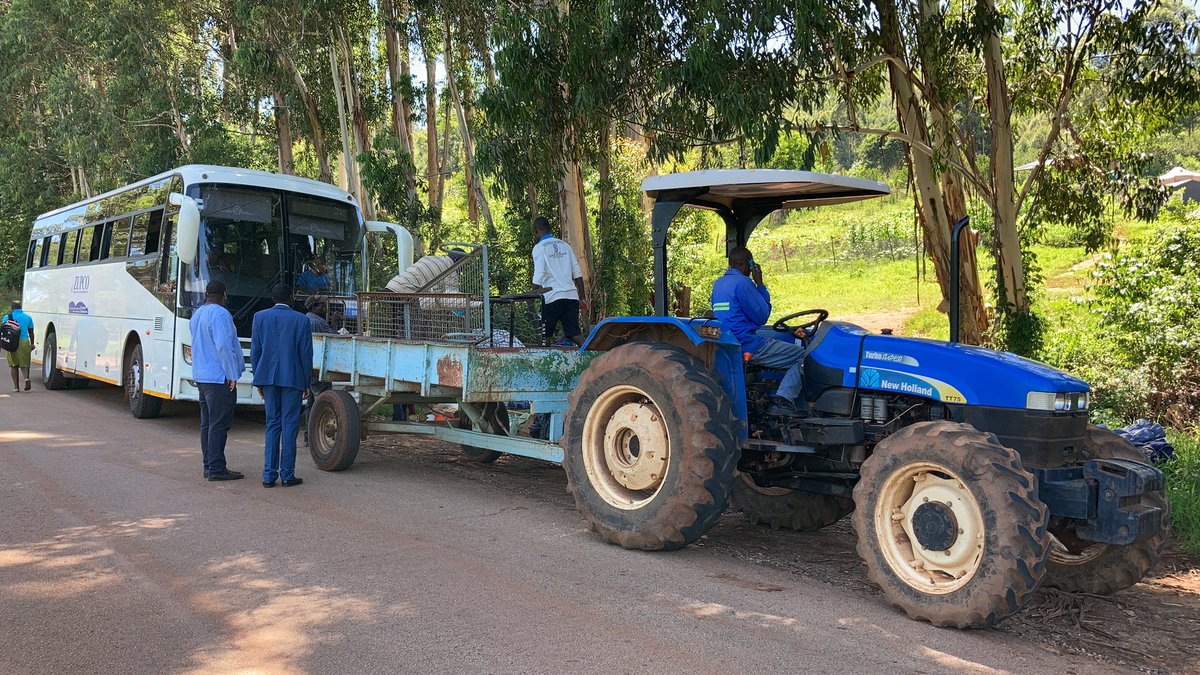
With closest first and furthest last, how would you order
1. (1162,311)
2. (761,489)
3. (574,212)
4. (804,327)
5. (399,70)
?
(804,327) < (761,489) < (1162,311) < (574,212) < (399,70)

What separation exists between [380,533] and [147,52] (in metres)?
23.5

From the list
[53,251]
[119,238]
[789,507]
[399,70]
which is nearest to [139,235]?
[119,238]

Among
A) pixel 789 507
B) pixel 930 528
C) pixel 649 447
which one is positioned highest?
pixel 649 447

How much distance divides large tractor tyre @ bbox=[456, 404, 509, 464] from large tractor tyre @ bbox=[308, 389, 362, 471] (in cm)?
98

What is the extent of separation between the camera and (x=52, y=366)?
1698 cm

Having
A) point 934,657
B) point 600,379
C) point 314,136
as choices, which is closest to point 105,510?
point 600,379

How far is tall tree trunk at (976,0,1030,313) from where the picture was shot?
504 inches

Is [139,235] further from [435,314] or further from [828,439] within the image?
[828,439]

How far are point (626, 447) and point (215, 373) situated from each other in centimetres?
438

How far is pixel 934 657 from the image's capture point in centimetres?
451

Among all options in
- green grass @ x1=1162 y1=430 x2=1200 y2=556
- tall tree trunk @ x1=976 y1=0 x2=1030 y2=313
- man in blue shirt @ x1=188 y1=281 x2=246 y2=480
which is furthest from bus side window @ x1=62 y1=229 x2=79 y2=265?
green grass @ x1=1162 y1=430 x2=1200 y2=556

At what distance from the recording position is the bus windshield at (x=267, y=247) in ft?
38.7

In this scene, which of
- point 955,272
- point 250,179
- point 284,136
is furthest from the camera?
point 284,136

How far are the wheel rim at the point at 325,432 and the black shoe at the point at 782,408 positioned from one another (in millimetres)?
4745
